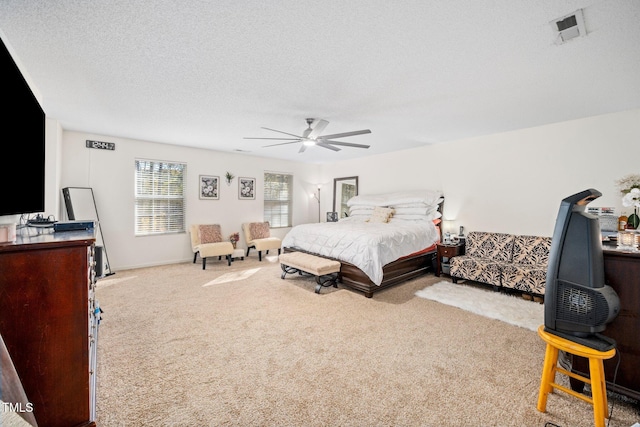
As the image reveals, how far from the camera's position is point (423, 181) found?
582 centimetres

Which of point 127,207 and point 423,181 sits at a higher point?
point 423,181

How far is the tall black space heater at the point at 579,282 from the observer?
4.98ft

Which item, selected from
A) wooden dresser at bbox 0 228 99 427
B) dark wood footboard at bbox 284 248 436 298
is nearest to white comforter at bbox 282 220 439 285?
dark wood footboard at bbox 284 248 436 298

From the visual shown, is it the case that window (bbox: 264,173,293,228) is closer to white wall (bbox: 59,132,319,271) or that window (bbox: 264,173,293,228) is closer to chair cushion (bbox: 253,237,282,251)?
white wall (bbox: 59,132,319,271)

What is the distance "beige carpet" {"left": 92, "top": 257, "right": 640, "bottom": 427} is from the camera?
1691 millimetres

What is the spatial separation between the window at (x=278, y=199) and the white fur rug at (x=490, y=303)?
4669 millimetres

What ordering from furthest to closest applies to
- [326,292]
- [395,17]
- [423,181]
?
[423,181] → [326,292] → [395,17]

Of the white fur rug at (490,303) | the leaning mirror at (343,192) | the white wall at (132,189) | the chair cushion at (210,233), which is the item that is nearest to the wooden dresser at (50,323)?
the white fur rug at (490,303)

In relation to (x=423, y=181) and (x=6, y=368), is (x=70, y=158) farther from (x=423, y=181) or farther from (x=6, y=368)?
(x=423, y=181)

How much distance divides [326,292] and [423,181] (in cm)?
340

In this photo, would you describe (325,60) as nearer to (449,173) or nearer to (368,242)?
(368,242)

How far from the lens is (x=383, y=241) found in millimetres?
4047

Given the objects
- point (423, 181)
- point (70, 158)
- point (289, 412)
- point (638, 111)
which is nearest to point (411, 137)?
point (423, 181)

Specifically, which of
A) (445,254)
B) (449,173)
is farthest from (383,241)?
(449,173)
